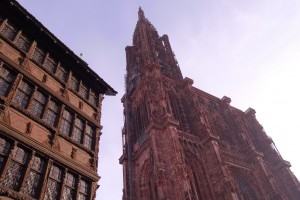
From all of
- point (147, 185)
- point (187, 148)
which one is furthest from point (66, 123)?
point (187, 148)

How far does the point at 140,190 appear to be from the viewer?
30.3 metres

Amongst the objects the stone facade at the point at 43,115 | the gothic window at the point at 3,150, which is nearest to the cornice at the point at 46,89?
the stone facade at the point at 43,115

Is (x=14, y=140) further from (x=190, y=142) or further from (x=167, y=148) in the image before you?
(x=190, y=142)

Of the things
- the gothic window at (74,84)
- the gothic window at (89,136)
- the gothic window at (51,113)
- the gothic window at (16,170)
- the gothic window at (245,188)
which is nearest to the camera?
the gothic window at (16,170)

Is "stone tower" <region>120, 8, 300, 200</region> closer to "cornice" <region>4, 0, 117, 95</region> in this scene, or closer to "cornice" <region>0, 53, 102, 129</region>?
"cornice" <region>0, 53, 102, 129</region>

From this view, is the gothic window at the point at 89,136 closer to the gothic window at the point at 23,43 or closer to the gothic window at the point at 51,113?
the gothic window at the point at 51,113

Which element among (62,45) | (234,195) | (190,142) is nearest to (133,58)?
(190,142)

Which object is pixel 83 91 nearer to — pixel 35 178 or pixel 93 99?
pixel 93 99

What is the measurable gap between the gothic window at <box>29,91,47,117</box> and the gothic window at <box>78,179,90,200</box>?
326cm

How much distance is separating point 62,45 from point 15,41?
2.50m

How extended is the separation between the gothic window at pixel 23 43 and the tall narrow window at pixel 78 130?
3.89 m

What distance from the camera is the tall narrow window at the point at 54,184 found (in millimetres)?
10266

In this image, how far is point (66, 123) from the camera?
13.0 m

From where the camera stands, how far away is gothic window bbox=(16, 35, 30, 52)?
12.8 meters
